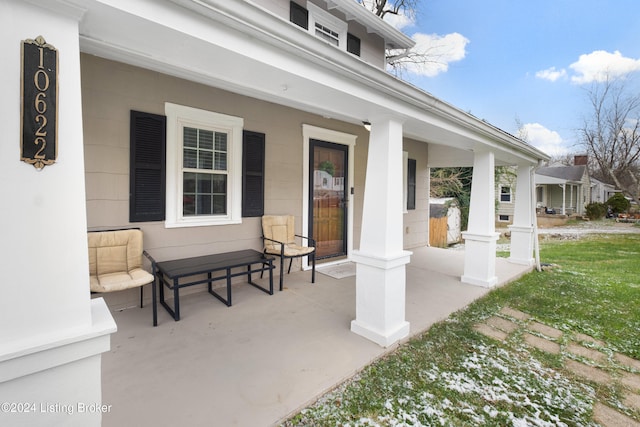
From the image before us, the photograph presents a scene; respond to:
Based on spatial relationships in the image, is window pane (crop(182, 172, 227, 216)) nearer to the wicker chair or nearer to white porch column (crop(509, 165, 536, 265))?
the wicker chair

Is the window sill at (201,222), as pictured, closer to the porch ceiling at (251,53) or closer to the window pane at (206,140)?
the window pane at (206,140)

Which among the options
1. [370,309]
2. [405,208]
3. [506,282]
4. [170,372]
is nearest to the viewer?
[170,372]

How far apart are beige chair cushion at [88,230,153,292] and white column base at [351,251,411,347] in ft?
6.49

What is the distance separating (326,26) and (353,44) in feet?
2.19

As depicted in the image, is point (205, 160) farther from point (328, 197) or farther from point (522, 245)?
point (522, 245)

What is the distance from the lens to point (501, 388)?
208 centimetres

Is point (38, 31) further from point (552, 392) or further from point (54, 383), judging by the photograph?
point (552, 392)

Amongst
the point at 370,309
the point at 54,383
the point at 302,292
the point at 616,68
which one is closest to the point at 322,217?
the point at 302,292

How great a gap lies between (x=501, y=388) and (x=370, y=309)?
3.51 ft

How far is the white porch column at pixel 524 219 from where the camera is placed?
5.53 meters

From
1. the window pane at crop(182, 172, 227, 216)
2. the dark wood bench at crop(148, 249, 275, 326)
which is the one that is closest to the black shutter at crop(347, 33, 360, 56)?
the window pane at crop(182, 172, 227, 216)

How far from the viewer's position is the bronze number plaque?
3.20 ft

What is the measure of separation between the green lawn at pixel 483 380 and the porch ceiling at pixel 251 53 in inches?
80.2

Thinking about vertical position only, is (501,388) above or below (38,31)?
below
